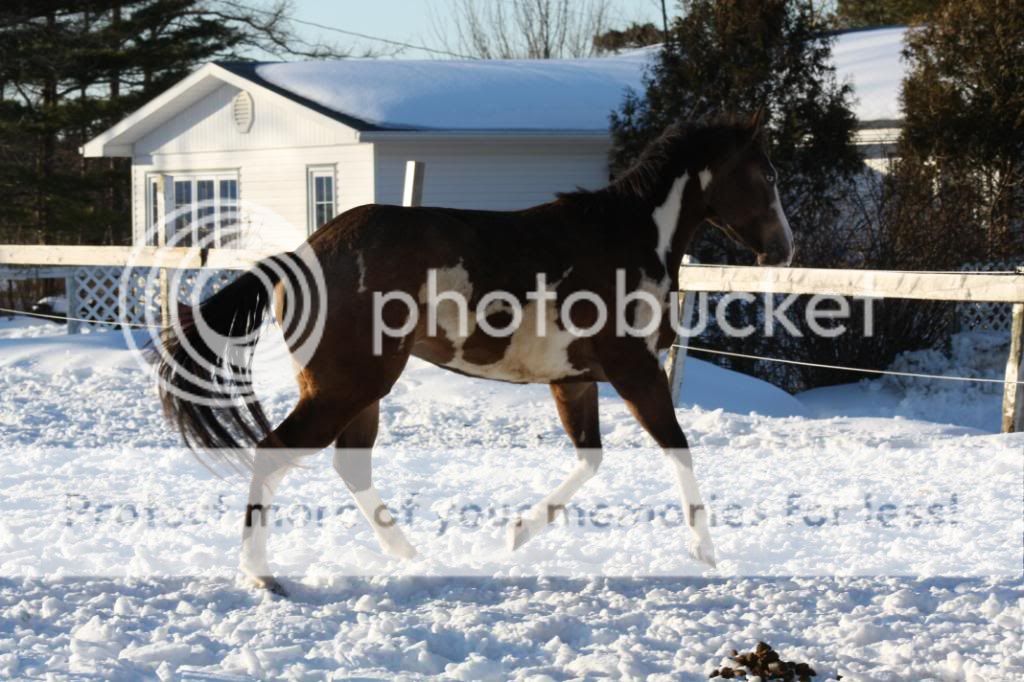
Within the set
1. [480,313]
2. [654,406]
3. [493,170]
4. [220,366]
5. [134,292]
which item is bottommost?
[134,292]

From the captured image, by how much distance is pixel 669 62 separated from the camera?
1858 cm

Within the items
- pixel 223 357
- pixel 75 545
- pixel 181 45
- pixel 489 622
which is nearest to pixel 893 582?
pixel 489 622

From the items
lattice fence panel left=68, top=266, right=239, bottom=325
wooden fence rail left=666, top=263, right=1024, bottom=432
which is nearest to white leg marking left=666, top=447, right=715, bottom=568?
wooden fence rail left=666, top=263, right=1024, bottom=432

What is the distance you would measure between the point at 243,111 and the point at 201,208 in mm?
2079

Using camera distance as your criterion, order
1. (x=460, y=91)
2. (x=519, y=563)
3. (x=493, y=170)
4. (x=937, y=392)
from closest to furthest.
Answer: (x=519, y=563)
(x=937, y=392)
(x=493, y=170)
(x=460, y=91)

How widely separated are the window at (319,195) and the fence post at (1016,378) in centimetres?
1432

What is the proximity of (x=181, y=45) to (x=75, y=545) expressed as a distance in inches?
1085

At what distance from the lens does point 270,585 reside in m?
5.08

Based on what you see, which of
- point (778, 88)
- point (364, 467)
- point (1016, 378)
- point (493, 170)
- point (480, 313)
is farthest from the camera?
point (493, 170)

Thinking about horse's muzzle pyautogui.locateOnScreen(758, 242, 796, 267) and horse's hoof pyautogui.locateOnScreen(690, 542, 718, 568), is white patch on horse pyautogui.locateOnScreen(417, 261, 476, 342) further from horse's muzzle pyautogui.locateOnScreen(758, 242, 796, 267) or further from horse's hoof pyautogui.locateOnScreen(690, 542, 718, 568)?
horse's muzzle pyautogui.locateOnScreen(758, 242, 796, 267)

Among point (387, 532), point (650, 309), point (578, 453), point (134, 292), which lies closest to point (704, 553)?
point (578, 453)

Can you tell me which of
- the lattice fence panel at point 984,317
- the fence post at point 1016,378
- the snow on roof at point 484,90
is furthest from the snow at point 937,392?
the snow on roof at point 484,90

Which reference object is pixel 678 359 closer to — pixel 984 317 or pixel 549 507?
pixel 549 507

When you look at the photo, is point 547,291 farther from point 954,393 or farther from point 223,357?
point 954,393
